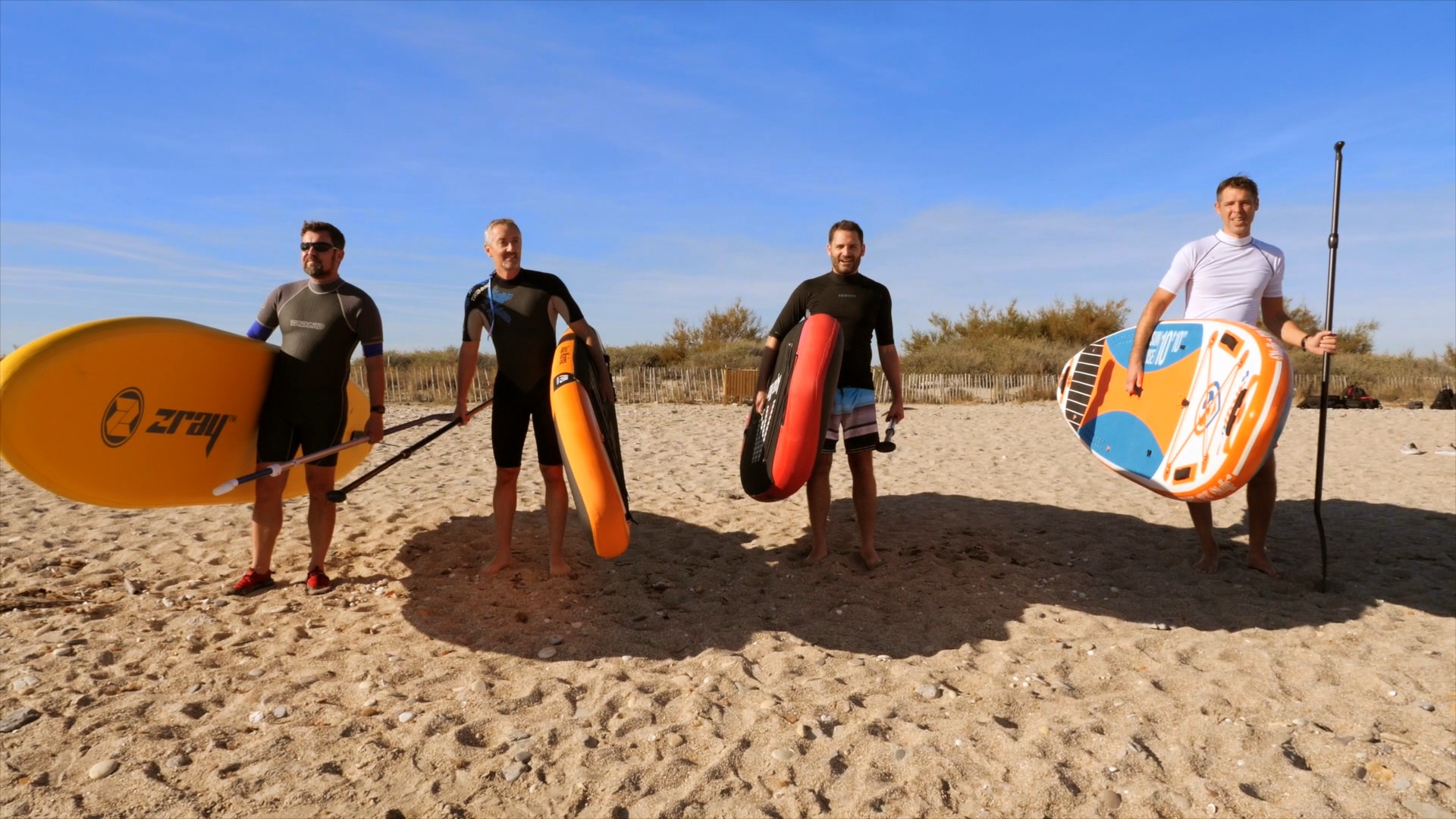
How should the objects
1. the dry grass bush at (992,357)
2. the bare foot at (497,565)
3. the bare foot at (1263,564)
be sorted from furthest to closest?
the dry grass bush at (992,357), the bare foot at (1263,564), the bare foot at (497,565)

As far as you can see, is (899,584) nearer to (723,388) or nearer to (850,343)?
(850,343)

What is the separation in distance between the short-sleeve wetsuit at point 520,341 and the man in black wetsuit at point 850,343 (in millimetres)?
1026

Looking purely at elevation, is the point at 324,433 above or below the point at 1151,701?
above

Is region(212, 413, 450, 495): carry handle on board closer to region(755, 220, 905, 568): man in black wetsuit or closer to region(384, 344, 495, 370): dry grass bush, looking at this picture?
region(755, 220, 905, 568): man in black wetsuit

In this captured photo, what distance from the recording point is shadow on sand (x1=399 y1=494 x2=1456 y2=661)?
3.75 meters

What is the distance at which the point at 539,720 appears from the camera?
2.87 m

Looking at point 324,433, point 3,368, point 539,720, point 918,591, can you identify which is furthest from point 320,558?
point 918,591

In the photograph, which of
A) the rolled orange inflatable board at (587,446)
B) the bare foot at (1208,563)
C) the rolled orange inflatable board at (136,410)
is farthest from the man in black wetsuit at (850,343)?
the rolled orange inflatable board at (136,410)

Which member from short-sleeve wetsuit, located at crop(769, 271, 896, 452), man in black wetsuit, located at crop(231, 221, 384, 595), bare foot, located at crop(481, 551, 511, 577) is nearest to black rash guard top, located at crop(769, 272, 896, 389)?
short-sleeve wetsuit, located at crop(769, 271, 896, 452)

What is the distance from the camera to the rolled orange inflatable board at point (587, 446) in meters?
3.37

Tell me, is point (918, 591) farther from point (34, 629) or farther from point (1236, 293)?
point (34, 629)

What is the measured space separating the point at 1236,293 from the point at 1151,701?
6.96 ft

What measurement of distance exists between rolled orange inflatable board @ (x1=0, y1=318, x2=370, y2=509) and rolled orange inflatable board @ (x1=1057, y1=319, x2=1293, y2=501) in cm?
437

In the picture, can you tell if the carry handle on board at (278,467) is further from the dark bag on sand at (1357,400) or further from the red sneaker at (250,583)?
the dark bag on sand at (1357,400)
